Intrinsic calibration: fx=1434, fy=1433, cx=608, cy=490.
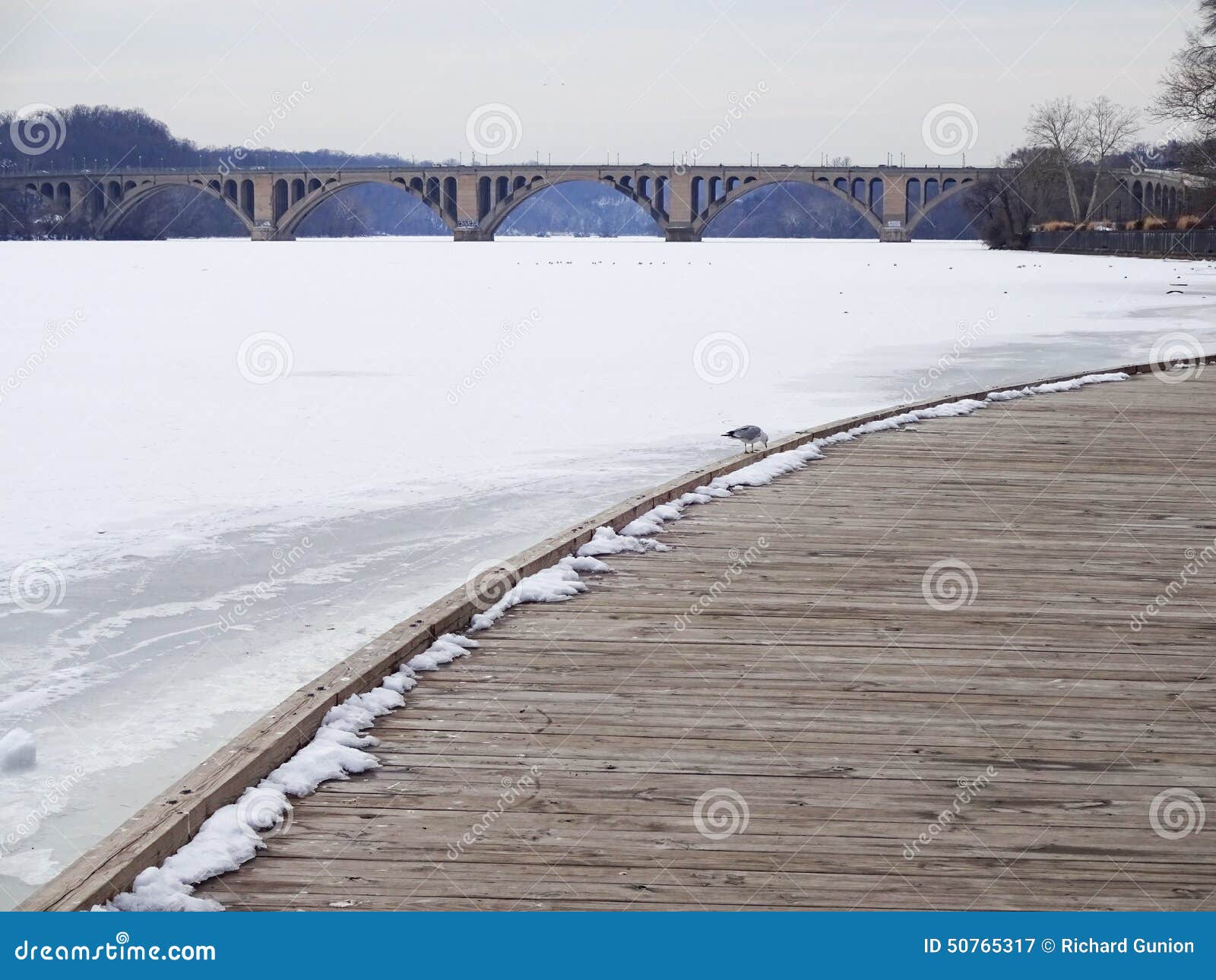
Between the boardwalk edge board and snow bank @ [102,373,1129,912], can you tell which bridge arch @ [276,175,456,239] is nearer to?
snow bank @ [102,373,1129,912]

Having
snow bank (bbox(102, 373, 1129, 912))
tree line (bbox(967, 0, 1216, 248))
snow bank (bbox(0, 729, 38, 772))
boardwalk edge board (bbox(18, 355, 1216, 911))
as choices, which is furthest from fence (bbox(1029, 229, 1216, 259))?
snow bank (bbox(0, 729, 38, 772))

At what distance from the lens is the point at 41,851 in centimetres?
419

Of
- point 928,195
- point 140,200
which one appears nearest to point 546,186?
point 928,195

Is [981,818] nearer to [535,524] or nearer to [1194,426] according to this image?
[535,524]

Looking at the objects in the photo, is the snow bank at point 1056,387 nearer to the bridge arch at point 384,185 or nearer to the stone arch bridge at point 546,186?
the stone arch bridge at point 546,186

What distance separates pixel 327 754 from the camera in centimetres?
397

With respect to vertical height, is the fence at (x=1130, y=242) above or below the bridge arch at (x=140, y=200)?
below

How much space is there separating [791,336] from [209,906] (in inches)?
778

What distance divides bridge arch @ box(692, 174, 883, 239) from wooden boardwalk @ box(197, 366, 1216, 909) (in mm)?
100877

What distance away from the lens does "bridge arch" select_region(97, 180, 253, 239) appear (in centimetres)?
11372

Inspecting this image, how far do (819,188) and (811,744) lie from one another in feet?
354

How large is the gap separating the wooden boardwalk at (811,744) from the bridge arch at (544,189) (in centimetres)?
10474

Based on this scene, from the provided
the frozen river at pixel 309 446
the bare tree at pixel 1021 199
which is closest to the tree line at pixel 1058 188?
the bare tree at pixel 1021 199

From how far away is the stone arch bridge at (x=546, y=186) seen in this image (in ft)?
353
